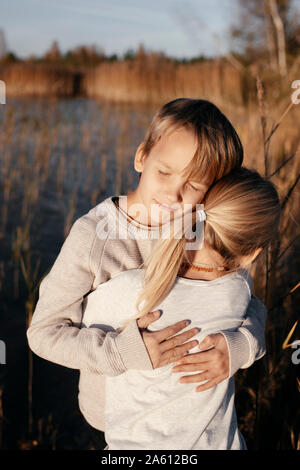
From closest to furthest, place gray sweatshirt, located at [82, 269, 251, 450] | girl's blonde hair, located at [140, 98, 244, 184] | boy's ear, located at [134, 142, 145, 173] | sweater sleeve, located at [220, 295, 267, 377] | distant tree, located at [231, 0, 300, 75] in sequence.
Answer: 1. gray sweatshirt, located at [82, 269, 251, 450]
2. sweater sleeve, located at [220, 295, 267, 377]
3. girl's blonde hair, located at [140, 98, 244, 184]
4. boy's ear, located at [134, 142, 145, 173]
5. distant tree, located at [231, 0, 300, 75]

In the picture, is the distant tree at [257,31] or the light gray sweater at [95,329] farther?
the distant tree at [257,31]

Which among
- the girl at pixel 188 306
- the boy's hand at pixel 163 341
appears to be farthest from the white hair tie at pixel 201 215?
the boy's hand at pixel 163 341

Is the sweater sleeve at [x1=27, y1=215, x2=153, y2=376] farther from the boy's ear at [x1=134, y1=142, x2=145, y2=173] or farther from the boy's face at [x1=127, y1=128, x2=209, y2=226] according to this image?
the boy's ear at [x1=134, y1=142, x2=145, y2=173]

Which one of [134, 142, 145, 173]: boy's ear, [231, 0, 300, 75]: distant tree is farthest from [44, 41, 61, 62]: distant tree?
[134, 142, 145, 173]: boy's ear

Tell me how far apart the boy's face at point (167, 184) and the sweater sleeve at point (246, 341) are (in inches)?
14.8

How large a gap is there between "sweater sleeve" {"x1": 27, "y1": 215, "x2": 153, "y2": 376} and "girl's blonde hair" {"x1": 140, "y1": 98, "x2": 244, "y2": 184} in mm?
358

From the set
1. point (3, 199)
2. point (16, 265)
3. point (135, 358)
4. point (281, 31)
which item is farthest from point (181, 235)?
point (281, 31)

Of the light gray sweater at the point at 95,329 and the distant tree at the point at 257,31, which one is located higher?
the distant tree at the point at 257,31

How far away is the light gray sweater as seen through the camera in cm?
100

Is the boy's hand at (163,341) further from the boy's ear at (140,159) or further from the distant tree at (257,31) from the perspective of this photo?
the distant tree at (257,31)

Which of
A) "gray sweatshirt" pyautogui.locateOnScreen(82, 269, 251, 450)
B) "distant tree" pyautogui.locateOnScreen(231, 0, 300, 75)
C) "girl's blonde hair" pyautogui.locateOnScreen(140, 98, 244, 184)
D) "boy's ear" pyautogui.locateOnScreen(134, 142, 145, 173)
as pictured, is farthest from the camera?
"distant tree" pyautogui.locateOnScreen(231, 0, 300, 75)

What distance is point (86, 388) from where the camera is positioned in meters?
1.21

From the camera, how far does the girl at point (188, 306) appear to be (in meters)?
0.96

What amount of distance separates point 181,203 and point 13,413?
142 cm
